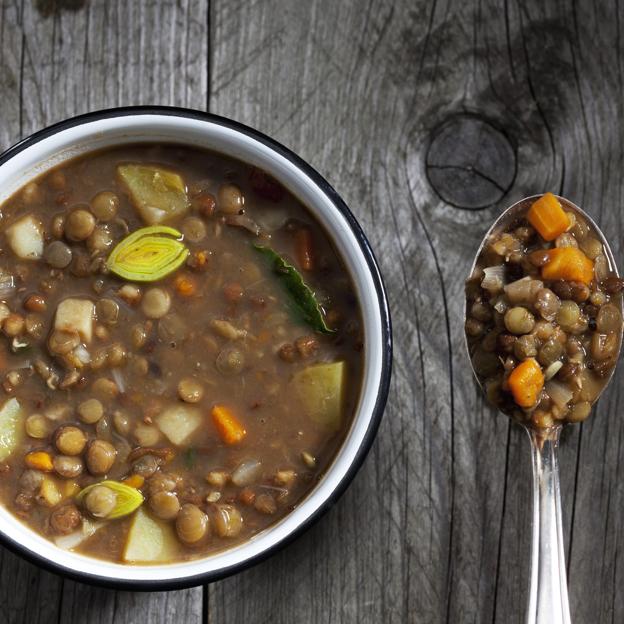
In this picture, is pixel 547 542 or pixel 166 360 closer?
pixel 166 360

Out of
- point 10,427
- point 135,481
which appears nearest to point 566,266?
Result: point 135,481

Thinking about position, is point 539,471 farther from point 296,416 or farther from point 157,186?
point 157,186

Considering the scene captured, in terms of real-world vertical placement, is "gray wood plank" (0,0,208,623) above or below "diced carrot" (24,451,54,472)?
above

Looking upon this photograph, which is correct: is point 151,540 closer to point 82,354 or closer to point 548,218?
point 82,354

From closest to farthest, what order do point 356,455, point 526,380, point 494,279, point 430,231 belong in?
point 356,455 → point 526,380 → point 494,279 → point 430,231

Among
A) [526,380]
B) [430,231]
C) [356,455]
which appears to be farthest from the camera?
[430,231]

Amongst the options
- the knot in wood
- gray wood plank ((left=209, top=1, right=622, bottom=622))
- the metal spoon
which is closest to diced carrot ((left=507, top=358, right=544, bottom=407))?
the metal spoon

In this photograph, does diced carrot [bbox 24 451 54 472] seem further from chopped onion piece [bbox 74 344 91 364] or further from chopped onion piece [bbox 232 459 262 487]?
chopped onion piece [bbox 232 459 262 487]

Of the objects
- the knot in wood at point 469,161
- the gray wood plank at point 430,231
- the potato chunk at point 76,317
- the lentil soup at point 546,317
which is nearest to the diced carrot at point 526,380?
the lentil soup at point 546,317
